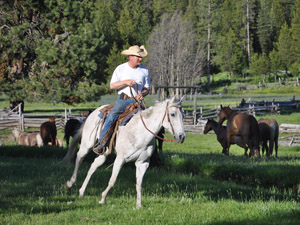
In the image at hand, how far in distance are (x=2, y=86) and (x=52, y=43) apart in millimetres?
5092

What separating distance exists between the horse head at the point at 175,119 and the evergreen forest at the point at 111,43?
86.3 feet

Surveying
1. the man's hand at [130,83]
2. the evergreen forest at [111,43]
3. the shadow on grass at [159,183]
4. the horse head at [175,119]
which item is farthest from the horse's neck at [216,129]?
the evergreen forest at [111,43]

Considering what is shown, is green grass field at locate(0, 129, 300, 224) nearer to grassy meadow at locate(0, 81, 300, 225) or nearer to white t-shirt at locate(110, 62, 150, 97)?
grassy meadow at locate(0, 81, 300, 225)

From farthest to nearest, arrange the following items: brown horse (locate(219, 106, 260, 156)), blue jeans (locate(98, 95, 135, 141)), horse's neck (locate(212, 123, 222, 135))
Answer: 1. horse's neck (locate(212, 123, 222, 135))
2. brown horse (locate(219, 106, 260, 156))
3. blue jeans (locate(98, 95, 135, 141))

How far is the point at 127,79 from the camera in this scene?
8.25 m

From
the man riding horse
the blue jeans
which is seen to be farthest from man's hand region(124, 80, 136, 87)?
the blue jeans

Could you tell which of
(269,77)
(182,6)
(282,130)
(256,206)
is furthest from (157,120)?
(182,6)

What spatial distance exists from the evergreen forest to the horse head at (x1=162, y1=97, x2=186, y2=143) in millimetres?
26305

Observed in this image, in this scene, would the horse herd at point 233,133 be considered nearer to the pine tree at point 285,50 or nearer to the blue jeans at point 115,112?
the blue jeans at point 115,112

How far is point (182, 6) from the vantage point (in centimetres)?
13312

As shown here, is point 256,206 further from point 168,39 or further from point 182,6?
point 182,6

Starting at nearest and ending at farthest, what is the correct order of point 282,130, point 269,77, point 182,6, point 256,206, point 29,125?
point 256,206, point 282,130, point 29,125, point 269,77, point 182,6

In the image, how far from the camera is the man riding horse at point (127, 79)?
27.1 feet

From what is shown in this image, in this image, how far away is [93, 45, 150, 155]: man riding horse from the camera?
8.27m
